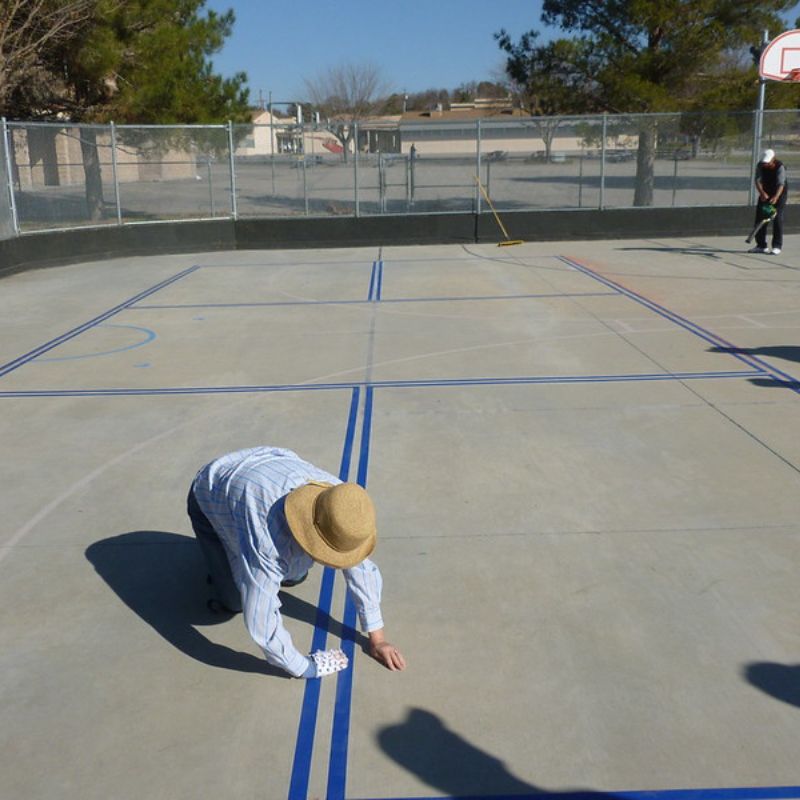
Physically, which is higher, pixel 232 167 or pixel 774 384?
pixel 232 167

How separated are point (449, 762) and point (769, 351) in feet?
23.0

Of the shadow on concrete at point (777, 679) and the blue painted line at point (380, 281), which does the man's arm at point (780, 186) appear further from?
the shadow on concrete at point (777, 679)

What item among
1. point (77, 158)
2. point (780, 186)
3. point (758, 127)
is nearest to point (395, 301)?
point (780, 186)

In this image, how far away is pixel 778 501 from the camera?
5.28 metres

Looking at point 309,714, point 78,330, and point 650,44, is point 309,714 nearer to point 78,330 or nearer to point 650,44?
point 78,330

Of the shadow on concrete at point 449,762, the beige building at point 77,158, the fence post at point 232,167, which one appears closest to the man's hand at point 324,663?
the shadow on concrete at point 449,762

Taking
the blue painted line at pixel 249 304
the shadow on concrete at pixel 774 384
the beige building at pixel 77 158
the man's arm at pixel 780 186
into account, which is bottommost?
the blue painted line at pixel 249 304

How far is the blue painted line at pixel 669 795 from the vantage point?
9.71 ft

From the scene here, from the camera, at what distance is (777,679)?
3.59 metres

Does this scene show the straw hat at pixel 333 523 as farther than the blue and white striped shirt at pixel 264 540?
No

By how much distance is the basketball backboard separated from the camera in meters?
18.6

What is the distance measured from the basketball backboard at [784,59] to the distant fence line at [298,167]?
50.6 inches

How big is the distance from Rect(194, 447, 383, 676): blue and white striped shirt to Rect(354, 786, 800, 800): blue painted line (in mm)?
741

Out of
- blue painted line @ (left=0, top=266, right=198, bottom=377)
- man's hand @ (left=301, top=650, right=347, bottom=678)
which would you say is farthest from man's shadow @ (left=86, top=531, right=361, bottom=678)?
blue painted line @ (left=0, top=266, right=198, bottom=377)
